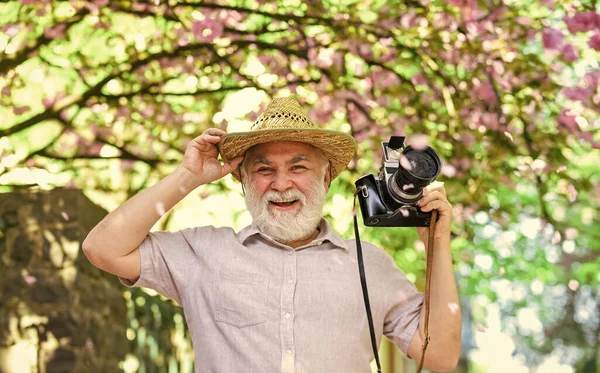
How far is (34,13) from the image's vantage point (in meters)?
5.98

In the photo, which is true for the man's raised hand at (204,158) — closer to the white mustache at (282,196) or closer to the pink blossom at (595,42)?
the white mustache at (282,196)

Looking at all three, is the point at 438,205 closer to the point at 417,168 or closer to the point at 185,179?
the point at 417,168

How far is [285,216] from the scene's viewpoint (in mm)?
2812

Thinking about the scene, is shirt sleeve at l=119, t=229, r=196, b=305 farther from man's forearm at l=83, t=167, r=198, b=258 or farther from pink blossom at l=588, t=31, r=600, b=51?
pink blossom at l=588, t=31, r=600, b=51

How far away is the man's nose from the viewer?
9.24 ft

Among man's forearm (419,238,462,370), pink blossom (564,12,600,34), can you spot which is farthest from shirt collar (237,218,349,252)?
pink blossom (564,12,600,34)

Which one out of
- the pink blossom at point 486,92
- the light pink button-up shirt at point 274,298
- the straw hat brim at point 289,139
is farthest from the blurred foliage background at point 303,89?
the light pink button-up shirt at point 274,298

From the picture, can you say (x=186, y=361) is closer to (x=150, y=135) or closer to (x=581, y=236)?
(x=150, y=135)

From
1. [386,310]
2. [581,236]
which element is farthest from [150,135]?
[581,236]

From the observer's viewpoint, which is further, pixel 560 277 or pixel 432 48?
pixel 560 277

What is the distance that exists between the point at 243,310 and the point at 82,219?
2329 mm

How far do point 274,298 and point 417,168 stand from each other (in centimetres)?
61

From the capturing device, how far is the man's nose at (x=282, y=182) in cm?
282

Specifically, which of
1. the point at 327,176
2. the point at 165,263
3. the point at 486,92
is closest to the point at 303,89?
the point at 486,92
